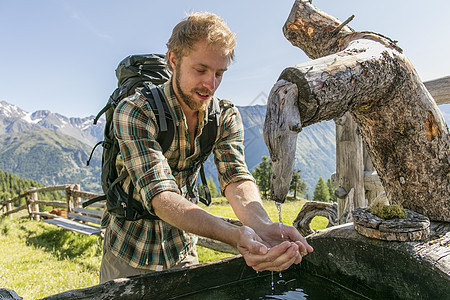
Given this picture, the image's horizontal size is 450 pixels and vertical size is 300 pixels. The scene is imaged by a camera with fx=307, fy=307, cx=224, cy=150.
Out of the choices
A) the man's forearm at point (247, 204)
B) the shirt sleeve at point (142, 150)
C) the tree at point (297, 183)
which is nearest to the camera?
the shirt sleeve at point (142, 150)

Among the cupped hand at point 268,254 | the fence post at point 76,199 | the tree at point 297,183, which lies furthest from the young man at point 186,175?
the tree at point 297,183

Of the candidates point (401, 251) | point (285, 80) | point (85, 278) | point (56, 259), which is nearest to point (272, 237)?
point (401, 251)

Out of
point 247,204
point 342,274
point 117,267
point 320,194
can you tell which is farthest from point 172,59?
point 320,194

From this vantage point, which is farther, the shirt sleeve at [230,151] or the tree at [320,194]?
the tree at [320,194]

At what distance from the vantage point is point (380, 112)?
88.0 inches

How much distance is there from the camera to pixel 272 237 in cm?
203

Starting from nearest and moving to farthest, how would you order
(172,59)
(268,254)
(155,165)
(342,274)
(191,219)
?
(268,254) → (191,219) → (155,165) → (342,274) → (172,59)

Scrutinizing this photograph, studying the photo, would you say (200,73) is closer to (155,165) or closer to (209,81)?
(209,81)

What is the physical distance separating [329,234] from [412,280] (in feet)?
2.05

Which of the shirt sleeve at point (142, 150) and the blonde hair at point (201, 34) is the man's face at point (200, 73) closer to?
the blonde hair at point (201, 34)

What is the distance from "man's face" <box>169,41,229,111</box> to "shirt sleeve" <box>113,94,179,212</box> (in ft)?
1.06

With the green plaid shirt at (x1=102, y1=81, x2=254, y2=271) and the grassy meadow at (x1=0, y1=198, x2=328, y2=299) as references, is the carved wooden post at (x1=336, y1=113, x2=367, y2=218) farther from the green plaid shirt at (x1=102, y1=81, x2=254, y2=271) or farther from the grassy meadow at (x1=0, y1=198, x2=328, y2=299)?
the grassy meadow at (x1=0, y1=198, x2=328, y2=299)

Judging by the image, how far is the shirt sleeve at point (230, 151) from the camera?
100 inches

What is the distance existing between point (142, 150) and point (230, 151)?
76cm
